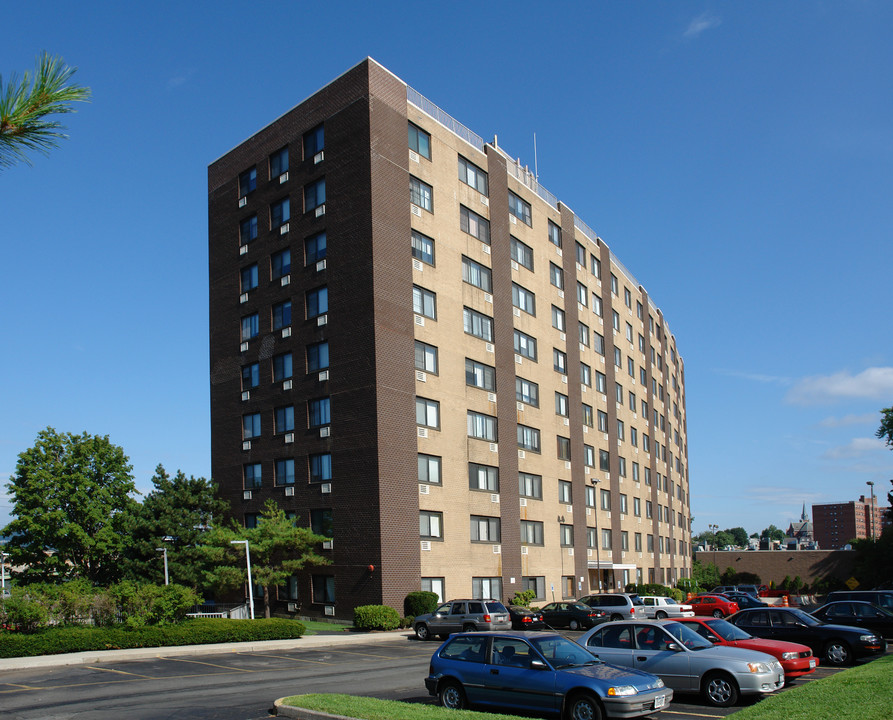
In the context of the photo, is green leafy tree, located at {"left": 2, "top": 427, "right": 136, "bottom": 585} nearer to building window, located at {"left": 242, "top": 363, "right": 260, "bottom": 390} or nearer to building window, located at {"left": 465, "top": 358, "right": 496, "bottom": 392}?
building window, located at {"left": 242, "top": 363, "right": 260, "bottom": 390}

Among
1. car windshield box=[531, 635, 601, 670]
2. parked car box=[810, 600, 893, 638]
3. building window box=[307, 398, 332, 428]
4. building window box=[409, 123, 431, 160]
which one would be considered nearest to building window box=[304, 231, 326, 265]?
building window box=[409, 123, 431, 160]

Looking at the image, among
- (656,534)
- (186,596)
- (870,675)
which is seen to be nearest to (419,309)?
(186,596)

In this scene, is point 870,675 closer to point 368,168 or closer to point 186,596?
point 186,596

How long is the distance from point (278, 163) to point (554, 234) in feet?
72.6

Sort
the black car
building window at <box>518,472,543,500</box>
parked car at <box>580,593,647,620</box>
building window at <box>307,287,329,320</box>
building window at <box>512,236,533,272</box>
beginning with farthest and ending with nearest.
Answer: building window at <box>512,236,533,272</box>, building window at <box>518,472,543,500</box>, building window at <box>307,287,329,320</box>, parked car at <box>580,593,647,620</box>, the black car

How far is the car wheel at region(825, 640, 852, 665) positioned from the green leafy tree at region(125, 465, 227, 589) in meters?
30.5

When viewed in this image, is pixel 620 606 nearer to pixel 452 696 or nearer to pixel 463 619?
pixel 463 619

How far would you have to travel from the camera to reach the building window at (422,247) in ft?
150

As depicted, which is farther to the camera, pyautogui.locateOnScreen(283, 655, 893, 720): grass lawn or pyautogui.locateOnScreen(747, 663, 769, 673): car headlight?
pyautogui.locateOnScreen(747, 663, 769, 673): car headlight

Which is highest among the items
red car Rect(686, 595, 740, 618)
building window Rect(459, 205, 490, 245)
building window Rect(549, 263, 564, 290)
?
building window Rect(459, 205, 490, 245)

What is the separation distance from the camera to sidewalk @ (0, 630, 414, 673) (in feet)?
82.9

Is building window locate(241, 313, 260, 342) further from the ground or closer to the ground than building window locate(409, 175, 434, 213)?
closer to the ground

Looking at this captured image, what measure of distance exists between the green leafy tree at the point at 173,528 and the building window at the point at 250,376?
6.27 meters

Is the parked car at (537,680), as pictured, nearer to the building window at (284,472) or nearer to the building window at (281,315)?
the building window at (284,472)
